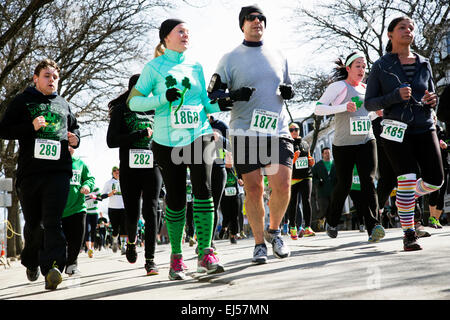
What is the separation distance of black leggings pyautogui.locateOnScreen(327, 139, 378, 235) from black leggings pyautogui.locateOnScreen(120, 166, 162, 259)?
2.11 metres

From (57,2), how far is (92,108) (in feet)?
15.8

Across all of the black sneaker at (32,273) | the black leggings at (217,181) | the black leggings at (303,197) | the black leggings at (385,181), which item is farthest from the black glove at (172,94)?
the black leggings at (303,197)

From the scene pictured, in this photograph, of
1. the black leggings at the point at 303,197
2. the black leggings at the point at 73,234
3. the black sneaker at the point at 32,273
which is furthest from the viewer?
the black leggings at the point at 303,197

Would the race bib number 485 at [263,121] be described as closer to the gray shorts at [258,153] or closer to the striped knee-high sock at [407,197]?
the gray shorts at [258,153]

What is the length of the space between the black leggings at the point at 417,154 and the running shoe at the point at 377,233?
1.03 metres

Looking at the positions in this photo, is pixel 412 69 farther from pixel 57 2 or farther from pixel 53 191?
pixel 57 2

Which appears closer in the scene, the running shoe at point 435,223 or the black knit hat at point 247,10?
the black knit hat at point 247,10

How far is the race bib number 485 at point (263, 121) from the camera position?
515cm

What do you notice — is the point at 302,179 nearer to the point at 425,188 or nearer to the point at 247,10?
the point at 425,188

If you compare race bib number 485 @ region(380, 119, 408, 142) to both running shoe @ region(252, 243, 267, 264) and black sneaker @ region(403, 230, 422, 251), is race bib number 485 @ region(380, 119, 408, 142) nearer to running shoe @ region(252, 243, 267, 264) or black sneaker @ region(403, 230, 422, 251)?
black sneaker @ region(403, 230, 422, 251)

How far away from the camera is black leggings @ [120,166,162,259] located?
19.0 feet

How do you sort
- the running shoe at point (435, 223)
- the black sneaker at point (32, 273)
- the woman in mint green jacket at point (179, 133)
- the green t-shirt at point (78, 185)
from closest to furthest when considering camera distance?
the woman in mint green jacket at point (179, 133), the black sneaker at point (32, 273), the green t-shirt at point (78, 185), the running shoe at point (435, 223)

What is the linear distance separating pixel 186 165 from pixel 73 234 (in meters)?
2.62

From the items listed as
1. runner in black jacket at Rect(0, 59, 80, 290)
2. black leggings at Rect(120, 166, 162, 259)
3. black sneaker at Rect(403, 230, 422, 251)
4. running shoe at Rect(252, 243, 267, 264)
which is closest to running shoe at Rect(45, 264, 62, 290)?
runner in black jacket at Rect(0, 59, 80, 290)
